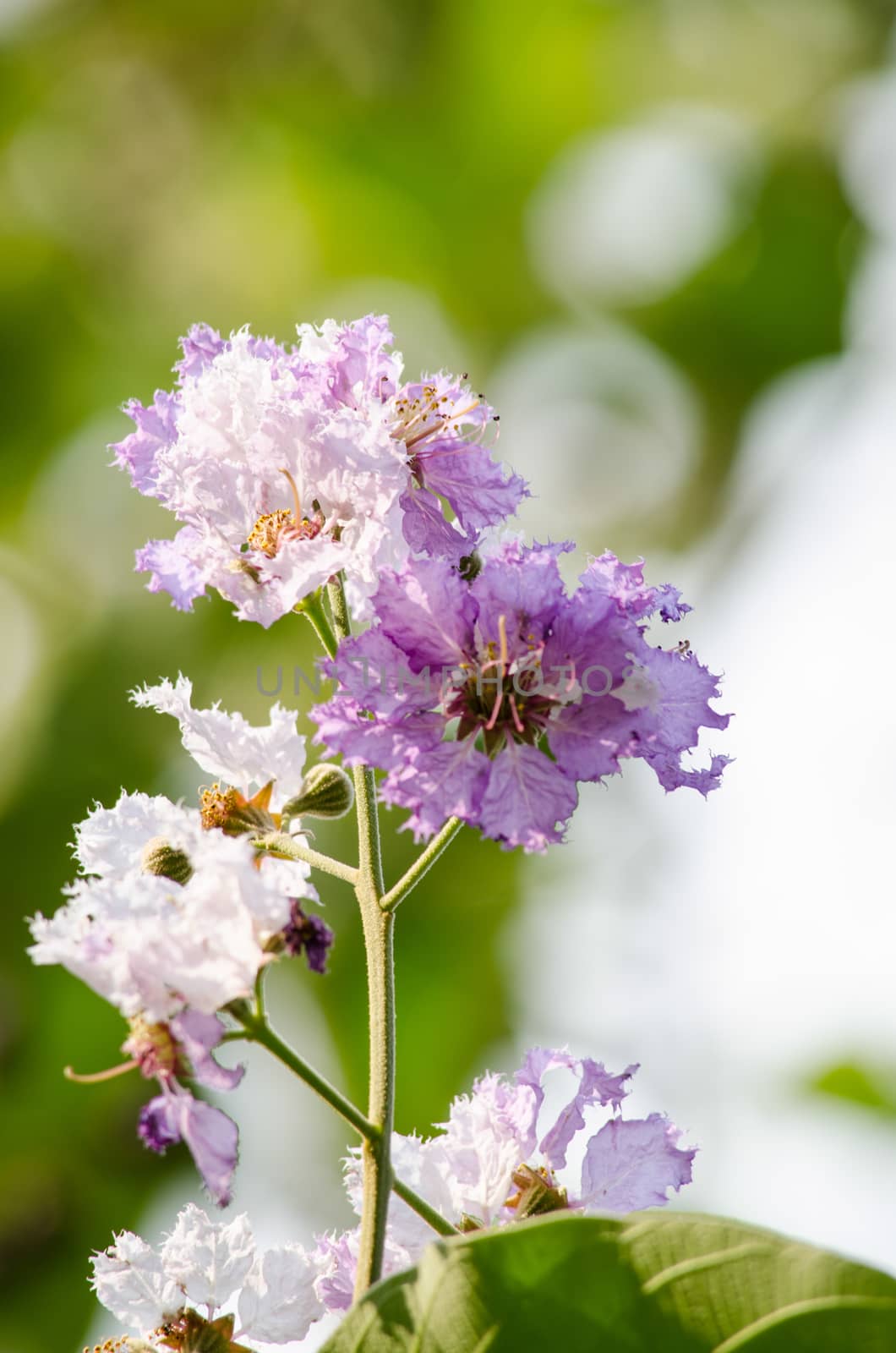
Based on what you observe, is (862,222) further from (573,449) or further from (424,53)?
(424,53)

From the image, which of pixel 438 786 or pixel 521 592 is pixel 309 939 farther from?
pixel 521 592

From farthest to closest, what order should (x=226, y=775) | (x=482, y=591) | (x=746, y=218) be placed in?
(x=746, y=218) → (x=226, y=775) → (x=482, y=591)

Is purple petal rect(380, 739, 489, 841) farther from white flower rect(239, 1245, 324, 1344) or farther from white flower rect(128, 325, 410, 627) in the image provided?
white flower rect(239, 1245, 324, 1344)

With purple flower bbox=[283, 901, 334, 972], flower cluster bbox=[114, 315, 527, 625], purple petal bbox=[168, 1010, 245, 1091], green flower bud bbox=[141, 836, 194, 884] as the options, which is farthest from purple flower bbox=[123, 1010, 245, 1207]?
flower cluster bbox=[114, 315, 527, 625]

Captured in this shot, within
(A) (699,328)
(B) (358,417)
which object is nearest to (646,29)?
(A) (699,328)

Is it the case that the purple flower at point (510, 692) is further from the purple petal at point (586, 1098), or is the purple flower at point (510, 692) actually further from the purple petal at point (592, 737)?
the purple petal at point (586, 1098)

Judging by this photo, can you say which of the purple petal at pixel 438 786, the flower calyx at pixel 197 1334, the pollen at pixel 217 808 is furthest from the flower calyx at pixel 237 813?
the flower calyx at pixel 197 1334
